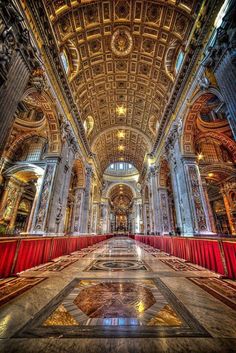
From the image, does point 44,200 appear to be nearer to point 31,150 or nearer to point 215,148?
point 31,150

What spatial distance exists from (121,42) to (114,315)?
14.8 m

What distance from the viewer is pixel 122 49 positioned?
37.0ft

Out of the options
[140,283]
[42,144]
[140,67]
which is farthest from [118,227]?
[140,283]

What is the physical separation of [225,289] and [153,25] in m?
13.8

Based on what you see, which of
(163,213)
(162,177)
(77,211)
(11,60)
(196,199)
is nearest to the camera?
(11,60)

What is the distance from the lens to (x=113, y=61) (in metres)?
12.2

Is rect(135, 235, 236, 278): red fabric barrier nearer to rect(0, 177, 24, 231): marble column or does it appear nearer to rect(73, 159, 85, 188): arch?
rect(73, 159, 85, 188): arch

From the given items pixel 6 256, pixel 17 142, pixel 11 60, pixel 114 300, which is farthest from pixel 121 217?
pixel 114 300

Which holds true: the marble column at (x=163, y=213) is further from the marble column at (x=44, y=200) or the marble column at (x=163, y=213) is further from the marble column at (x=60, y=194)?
the marble column at (x=44, y=200)

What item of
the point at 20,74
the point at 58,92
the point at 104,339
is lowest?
the point at 104,339

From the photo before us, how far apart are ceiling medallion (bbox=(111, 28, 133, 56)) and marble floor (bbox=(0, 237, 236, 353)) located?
14241mm

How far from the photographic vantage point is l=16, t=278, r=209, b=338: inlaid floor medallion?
1.62 m

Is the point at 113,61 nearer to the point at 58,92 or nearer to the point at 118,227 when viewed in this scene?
the point at 58,92

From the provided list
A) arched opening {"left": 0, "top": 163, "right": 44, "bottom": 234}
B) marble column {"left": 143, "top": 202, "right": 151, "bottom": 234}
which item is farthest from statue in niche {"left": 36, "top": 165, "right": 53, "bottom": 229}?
marble column {"left": 143, "top": 202, "right": 151, "bottom": 234}
